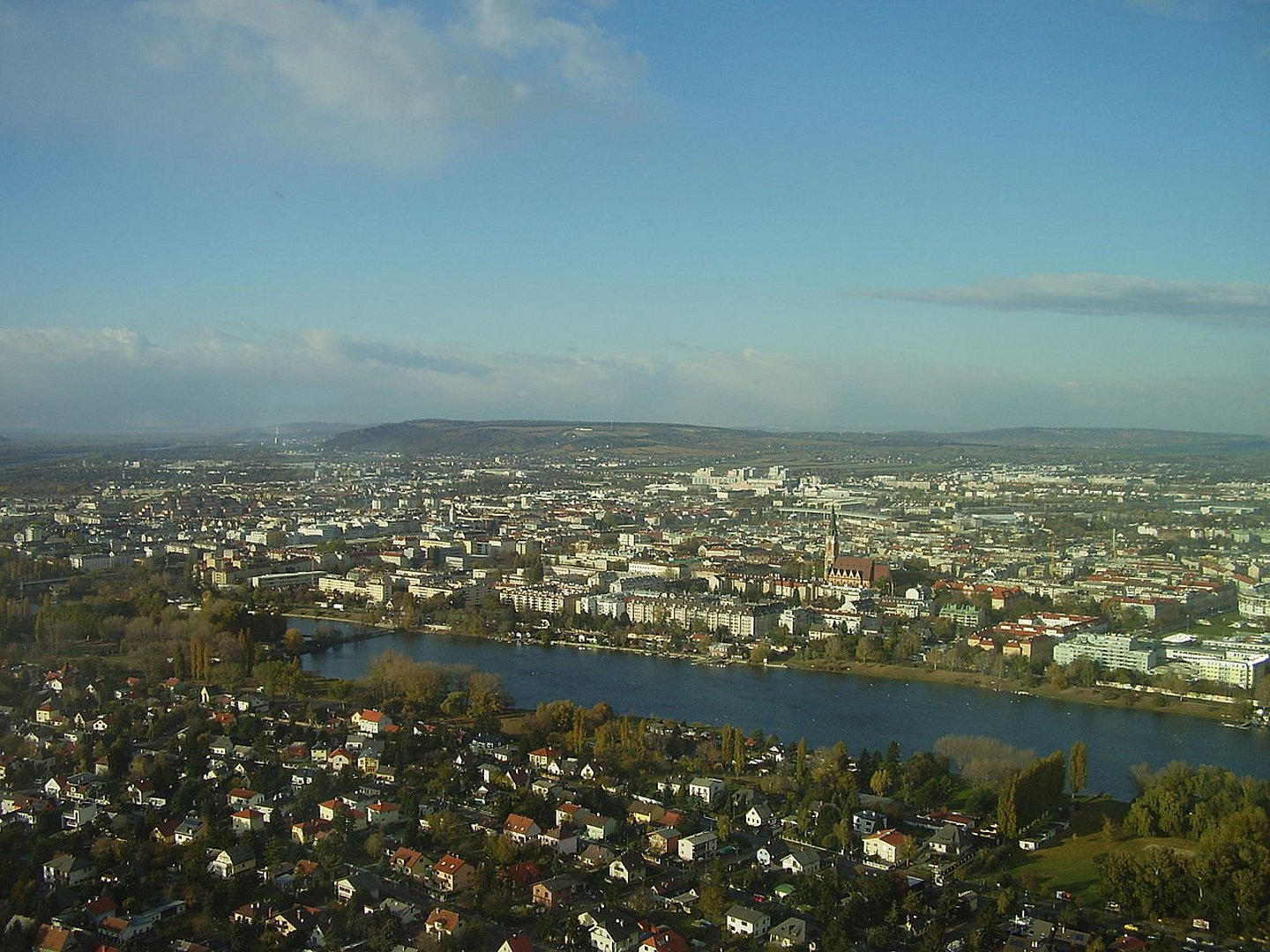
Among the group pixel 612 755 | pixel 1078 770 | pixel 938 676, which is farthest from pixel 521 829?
pixel 938 676

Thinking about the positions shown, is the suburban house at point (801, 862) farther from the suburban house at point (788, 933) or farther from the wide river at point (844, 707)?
the wide river at point (844, 707)

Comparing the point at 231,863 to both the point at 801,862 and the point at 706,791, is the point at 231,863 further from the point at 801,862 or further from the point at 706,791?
the point at 801,862

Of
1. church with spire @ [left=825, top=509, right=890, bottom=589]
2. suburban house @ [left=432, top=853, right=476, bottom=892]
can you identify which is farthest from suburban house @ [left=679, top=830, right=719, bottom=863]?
church with spire @ [left=825, top=509, right=890, bottom=589]

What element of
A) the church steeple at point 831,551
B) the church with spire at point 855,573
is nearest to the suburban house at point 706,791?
the church with spire at point 855,573

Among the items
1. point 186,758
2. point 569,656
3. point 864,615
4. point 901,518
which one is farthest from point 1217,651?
point 901,518

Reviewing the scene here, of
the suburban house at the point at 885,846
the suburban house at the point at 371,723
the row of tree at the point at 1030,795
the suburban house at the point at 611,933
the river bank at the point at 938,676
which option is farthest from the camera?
the river bank at the point at 938,676
